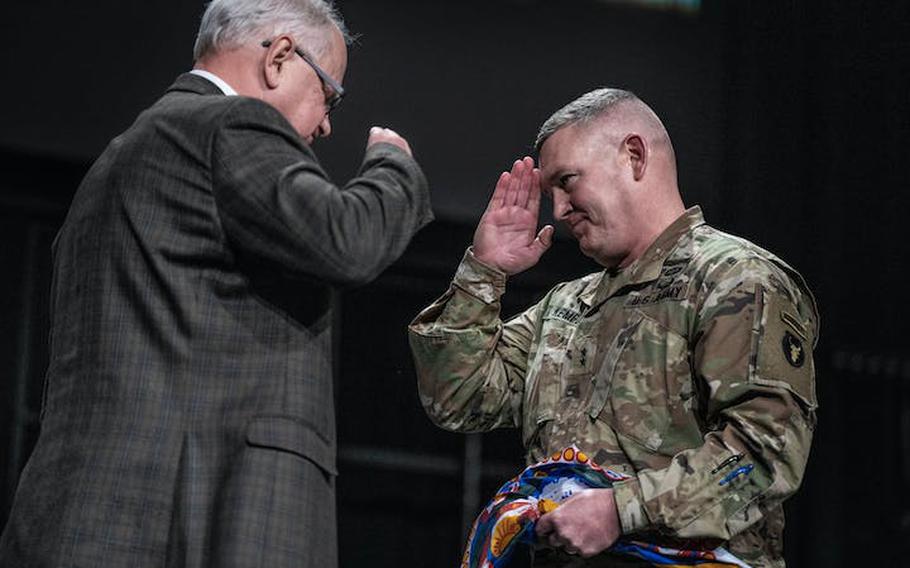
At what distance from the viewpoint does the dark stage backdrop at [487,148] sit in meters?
4.18

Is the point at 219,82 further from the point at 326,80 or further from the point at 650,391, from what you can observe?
the point at 650,391

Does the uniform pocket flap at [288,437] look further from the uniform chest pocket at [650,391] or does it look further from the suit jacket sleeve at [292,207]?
the uniform chest pocket at [650,391]

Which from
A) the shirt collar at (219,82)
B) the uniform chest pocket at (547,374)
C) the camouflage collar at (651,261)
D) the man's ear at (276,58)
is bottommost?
the uniform chest pocket at (547,374)

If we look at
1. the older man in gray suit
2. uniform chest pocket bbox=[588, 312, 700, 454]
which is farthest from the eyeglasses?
uniform chest pocket bbox=[588, 312, 700, 454]

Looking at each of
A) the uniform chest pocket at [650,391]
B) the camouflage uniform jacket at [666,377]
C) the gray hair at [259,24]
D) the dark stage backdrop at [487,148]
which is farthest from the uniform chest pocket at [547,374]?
the dark stage backdrop at [487,148]

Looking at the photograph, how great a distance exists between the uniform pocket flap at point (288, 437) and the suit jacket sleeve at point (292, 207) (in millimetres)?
188

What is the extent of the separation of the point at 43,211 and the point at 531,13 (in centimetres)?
147

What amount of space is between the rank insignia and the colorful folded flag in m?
0.29

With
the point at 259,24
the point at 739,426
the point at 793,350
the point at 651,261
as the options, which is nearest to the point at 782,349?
the point at 793,350

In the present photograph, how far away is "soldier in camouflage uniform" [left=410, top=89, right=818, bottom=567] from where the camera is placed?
2205mm

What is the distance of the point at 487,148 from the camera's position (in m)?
4.38

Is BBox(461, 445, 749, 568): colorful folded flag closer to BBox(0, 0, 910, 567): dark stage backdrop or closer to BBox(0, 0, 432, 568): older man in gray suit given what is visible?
BBox(0, 0, 432, 568): older man in gray suit

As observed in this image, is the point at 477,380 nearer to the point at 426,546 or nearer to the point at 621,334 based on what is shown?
the point at 621,334

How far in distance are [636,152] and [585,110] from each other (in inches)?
4.3
